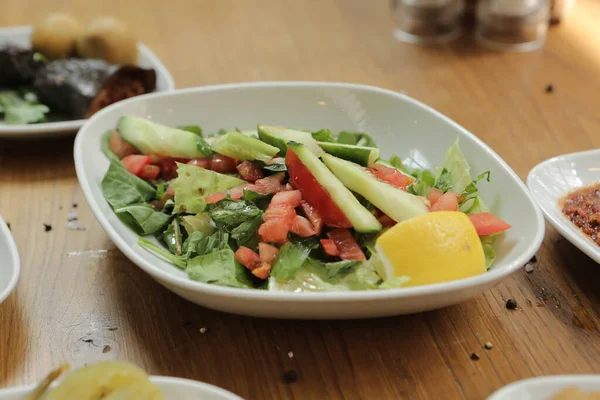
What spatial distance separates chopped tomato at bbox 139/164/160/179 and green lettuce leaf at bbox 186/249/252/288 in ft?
1.24

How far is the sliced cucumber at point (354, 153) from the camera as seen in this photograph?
4.71ft

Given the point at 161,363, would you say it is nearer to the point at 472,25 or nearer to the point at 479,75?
the point at 479,75

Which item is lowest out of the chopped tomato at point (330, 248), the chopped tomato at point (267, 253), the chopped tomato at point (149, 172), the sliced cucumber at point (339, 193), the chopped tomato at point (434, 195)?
the chopped tomato at point (149, 172)

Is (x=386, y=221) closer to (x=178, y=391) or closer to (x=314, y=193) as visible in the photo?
→ (x=314, y=193)

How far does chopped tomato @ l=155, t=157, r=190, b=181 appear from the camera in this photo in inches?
62.9

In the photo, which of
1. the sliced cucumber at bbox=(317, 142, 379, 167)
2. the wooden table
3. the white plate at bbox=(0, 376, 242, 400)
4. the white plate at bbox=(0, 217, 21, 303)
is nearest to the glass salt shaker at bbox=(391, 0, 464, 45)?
the wooden table

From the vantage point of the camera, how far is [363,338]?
1.25m

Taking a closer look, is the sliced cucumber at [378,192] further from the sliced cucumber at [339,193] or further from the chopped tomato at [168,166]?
the chopped tomato at [168,166]

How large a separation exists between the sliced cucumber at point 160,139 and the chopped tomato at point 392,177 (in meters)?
0.41

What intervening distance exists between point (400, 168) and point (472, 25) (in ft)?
4.60

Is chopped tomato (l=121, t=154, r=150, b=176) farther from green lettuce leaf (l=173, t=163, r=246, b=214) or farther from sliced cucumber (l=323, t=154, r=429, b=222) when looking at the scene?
sliced cucumber (l=323, t=154, r=429, b=222)

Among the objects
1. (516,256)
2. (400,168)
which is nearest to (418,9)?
(400,168)

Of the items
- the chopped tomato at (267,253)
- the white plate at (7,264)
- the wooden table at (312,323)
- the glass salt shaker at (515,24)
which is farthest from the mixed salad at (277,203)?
the glass salt shaker at (515,24)

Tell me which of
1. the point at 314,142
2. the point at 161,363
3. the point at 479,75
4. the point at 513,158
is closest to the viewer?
the point at 161,363
